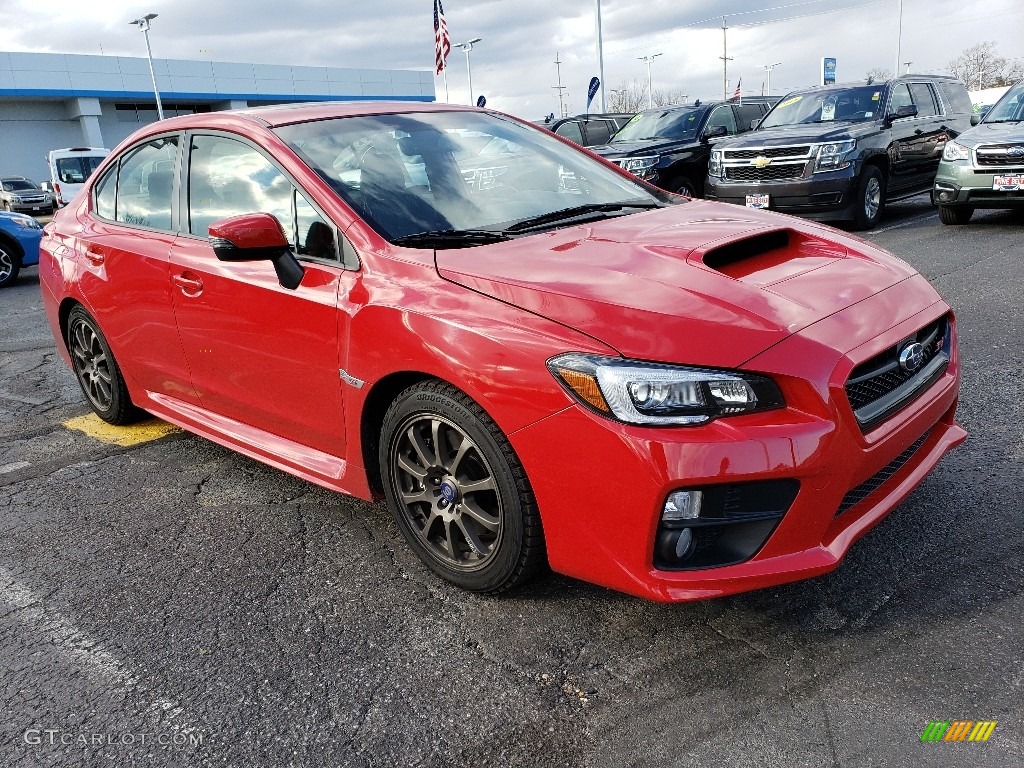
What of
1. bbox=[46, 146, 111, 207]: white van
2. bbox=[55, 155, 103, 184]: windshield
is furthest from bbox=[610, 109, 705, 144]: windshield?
bbox=[55, 155, 103, 184]: windshield

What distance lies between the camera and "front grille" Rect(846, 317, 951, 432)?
2.36 metres

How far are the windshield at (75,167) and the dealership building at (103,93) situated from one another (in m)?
15.9

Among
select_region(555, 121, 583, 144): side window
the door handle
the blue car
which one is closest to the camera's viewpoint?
the door handle

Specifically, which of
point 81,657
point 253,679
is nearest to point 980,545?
point 253,679

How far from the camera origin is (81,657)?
2.62m

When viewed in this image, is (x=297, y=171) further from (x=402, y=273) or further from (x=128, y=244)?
(x=128, y=244)

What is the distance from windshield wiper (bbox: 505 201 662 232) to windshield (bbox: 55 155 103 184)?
27.1 m

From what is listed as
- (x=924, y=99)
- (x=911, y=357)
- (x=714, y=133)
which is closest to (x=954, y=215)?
(x=924, y=99)

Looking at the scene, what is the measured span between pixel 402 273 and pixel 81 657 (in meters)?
1.55

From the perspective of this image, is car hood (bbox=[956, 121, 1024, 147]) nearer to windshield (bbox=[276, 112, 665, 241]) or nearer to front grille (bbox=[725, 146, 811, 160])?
front grille (bbox=[725, 146, 811, 160])

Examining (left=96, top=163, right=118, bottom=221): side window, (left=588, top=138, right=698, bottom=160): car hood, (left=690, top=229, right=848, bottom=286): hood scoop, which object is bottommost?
(left=690, top=229, right=848, bottom=286): hood scoop

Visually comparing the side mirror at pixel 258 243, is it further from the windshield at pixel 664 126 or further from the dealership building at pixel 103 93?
the dealership building at pixel 103 93

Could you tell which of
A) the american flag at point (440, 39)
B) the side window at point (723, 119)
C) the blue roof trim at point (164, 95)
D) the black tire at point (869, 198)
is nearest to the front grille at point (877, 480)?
the black tire at point (869, 198)
